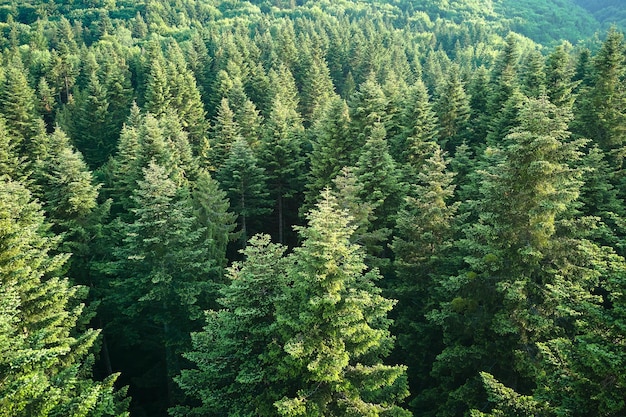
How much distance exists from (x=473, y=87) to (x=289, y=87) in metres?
26.7

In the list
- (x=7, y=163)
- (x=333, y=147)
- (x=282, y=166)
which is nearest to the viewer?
(x=333, y=147)

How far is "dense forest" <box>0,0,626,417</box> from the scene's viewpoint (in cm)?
1255

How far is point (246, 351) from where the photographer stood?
14391mm

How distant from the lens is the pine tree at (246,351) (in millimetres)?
14037

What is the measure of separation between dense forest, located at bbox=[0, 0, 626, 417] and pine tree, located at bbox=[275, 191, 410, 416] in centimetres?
7

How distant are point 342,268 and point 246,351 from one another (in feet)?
13.9

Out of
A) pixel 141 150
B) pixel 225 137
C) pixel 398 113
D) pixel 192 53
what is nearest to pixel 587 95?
pixel 398 113

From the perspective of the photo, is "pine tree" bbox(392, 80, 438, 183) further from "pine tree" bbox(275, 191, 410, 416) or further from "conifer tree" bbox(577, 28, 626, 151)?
"pine tree" bbox(275, 191, 410, 416)

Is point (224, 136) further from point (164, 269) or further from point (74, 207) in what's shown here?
point (164, 269)

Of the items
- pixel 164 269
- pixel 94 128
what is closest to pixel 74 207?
pixel 164 269

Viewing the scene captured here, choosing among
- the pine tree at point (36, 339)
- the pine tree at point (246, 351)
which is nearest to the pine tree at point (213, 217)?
the pine tree at point (36, 339)

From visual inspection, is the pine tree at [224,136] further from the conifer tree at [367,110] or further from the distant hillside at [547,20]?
the distant hillside at [547,20]

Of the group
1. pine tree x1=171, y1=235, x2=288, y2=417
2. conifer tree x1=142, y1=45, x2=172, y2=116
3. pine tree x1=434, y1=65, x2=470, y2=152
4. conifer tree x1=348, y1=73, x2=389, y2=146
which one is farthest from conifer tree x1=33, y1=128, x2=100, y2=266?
conifer tree x1=142, y1=45, x2=172, y2=116

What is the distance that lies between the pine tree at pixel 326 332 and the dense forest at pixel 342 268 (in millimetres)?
70
